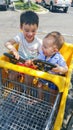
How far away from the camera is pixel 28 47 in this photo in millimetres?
3891

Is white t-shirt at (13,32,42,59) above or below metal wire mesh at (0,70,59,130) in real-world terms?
above

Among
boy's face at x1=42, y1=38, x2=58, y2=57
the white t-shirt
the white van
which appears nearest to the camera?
boy's face at x1=42, y1=38, x2=58, y2=57

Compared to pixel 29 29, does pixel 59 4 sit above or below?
below

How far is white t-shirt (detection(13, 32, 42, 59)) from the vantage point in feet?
12.7

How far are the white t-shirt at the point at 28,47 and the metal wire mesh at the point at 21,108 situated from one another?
654 millimetres

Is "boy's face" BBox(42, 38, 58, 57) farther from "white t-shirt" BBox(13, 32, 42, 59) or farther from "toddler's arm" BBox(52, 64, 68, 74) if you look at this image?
"white t-shirt" BBox(13, 32, 42, 59)

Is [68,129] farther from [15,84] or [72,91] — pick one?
[72,91]

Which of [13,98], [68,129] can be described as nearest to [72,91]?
[68,129]

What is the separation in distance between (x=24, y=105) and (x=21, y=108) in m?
0.05

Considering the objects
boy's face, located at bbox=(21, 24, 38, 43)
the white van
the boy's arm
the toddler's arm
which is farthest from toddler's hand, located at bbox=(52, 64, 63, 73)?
the white van

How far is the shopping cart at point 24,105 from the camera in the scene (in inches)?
119

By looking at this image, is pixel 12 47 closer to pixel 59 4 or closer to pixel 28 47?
pixel 28 47

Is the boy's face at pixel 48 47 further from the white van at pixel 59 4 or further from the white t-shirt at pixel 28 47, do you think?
the white van at pixel 59 4

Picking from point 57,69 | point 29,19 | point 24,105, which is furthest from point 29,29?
point 24,105
